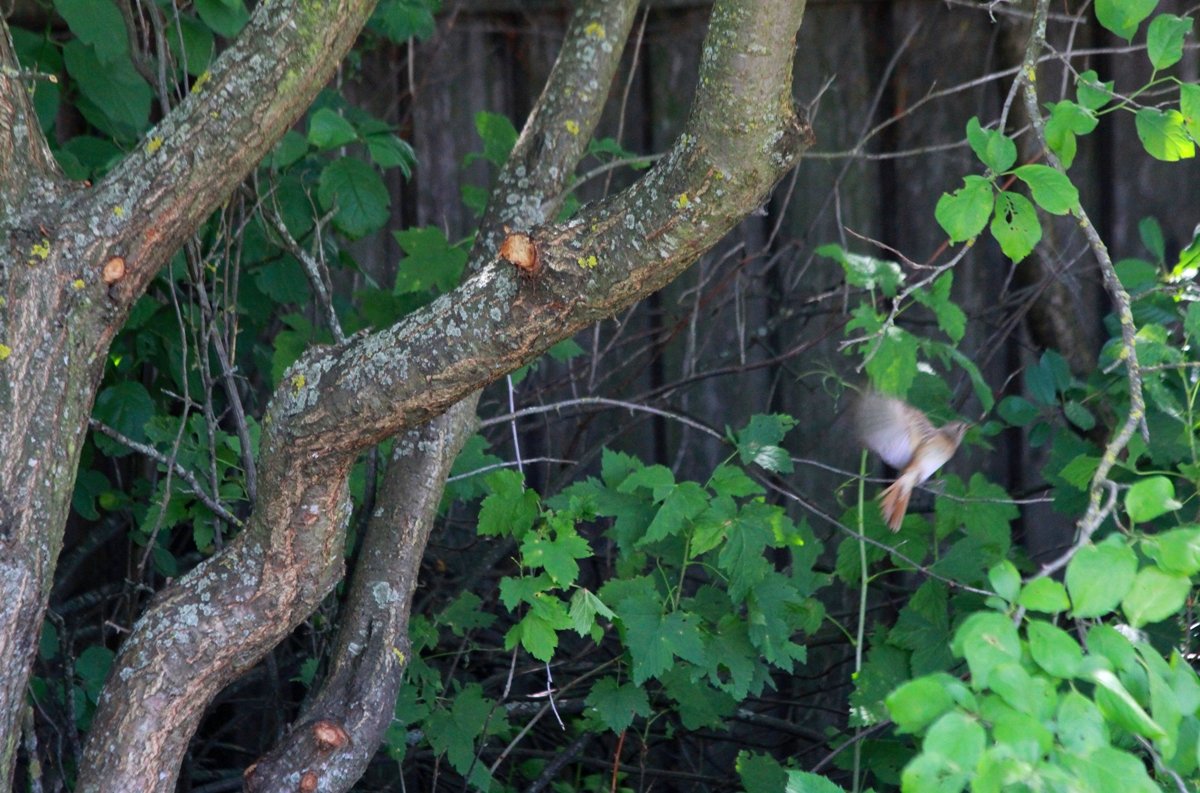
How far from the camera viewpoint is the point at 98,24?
2.39m

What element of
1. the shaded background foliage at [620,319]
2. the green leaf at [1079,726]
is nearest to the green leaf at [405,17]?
the shaded background foliage at [620,319]

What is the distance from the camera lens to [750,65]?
1497 mm

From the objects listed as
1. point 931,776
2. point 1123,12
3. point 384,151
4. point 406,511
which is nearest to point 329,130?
point 384,151

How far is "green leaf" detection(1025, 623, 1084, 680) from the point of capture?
125 cm

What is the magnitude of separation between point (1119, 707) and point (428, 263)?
172 centimetres

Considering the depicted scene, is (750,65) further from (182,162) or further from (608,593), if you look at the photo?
(608,593)

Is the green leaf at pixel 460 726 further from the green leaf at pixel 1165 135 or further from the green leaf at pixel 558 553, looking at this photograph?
the green leaf at pixel 1165 135

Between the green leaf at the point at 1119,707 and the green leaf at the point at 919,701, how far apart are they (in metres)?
0.15

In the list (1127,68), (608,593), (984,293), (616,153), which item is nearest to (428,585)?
(608,593)

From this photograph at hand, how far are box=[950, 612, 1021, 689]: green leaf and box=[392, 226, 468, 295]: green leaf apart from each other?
154 cm

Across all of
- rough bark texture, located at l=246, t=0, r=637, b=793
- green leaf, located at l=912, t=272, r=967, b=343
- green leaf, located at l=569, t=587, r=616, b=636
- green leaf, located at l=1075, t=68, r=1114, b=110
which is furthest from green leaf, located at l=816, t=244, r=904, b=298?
green leaf, located at l=569, t=587, r=616, b=636

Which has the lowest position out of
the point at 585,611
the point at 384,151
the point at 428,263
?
the point at 585,611

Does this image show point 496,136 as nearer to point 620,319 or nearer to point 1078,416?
point 620,319

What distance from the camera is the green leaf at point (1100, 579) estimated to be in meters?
1.28
